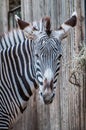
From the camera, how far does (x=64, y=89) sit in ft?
23.7

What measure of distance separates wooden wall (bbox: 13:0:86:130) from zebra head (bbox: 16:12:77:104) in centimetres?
108

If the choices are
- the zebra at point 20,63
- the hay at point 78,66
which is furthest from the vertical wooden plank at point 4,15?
the zebra at point 20,63

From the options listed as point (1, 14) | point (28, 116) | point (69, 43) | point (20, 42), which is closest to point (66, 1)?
point (69, 43)

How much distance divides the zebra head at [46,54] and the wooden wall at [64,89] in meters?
1.08

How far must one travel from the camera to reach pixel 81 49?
21.9 ft

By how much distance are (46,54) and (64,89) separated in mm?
1818

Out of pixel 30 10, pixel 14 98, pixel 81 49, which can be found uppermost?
pixel 30 10

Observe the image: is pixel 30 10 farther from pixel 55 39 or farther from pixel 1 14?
pixel 55 39

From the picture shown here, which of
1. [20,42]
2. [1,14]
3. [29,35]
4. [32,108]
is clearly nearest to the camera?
[29,35]

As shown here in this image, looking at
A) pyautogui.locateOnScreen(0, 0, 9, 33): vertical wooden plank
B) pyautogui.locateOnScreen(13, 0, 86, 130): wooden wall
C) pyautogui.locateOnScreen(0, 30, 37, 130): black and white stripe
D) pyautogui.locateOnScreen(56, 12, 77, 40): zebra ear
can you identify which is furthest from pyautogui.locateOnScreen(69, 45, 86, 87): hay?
pyautogui.locateOnScreen(0, 0, 9, 33): vertical wooden plank

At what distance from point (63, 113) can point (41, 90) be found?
5.99ft

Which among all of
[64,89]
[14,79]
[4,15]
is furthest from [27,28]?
[4,15]

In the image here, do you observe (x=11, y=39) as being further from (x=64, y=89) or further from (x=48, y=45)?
(x=64, y=89)

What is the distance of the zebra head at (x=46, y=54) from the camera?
541cm
